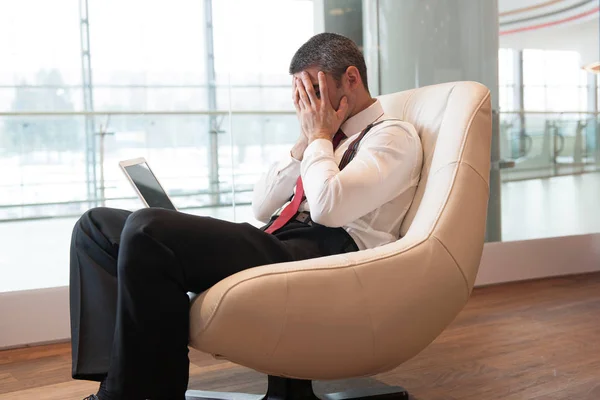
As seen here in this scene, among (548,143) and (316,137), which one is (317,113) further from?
(548,143)

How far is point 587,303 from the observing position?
141 inches

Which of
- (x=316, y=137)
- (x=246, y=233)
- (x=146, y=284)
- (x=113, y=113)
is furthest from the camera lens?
(x=113, y=113)

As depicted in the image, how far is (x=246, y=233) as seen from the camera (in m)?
1.76

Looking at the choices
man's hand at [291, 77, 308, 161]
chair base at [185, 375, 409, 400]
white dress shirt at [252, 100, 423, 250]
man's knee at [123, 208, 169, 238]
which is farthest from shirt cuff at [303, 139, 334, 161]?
chair base at [185, 375, 409, 400]

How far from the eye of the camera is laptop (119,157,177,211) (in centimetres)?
217

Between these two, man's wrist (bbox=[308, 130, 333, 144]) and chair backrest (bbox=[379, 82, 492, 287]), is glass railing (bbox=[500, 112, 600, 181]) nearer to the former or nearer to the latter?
chair backrest (bbox=[379, 82, 492, 287])

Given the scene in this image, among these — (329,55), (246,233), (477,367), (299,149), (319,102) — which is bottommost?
(477,367)

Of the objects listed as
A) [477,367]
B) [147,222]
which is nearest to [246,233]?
[147,222]

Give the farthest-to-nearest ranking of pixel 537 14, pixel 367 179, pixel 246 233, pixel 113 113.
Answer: pixel 537 14, pixel 113 113, pixel 367 179, pixel 246 233

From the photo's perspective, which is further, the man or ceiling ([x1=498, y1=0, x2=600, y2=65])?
ceiling ([x1=498, y1=0, x2=600, y2=65])

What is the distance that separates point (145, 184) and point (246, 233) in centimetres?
57

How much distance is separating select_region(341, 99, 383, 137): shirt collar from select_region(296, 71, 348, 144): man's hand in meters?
0.08

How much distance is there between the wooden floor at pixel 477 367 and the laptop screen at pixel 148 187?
Result: 0.65 metres

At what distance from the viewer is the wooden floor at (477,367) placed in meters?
2.34
